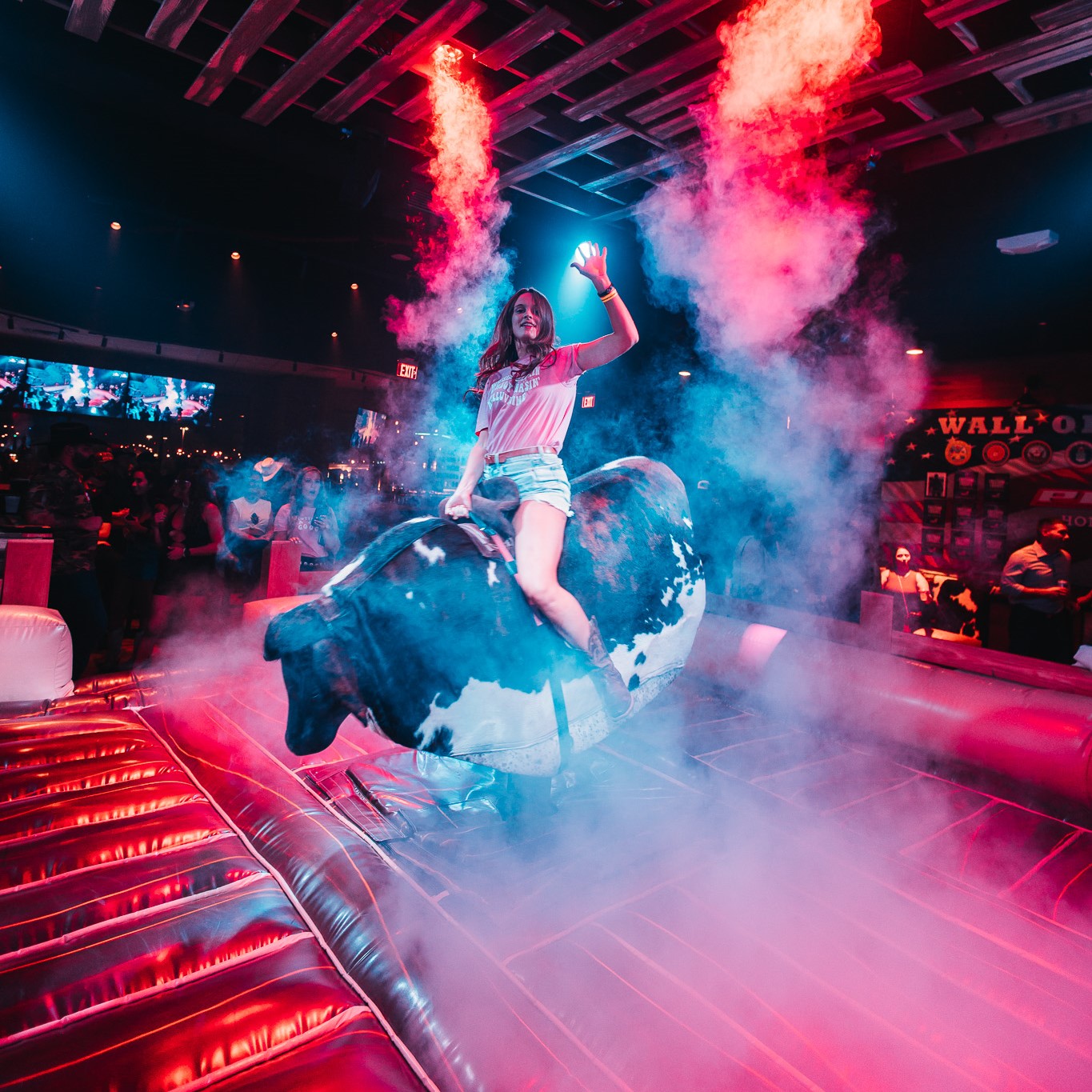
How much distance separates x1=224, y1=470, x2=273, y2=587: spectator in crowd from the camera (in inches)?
196

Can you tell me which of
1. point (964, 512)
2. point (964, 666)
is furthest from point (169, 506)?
point (964, 512)

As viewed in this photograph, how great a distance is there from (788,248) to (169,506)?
17.2ft

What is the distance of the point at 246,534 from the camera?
5.02m

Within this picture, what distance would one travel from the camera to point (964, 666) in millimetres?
3162

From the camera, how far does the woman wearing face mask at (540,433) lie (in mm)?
1949

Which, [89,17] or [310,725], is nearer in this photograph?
[310,725]

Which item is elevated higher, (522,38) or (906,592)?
(522,38)

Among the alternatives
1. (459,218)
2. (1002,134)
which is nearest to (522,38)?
(459,218)

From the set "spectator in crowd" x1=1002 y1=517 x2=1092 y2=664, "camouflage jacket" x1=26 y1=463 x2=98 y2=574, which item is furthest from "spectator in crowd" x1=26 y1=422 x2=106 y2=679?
"spectator in crowd" x1=1002 y1=517 x2=1092 y2=664

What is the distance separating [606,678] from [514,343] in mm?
1266

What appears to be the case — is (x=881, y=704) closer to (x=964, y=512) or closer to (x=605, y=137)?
(x=605, y=137)

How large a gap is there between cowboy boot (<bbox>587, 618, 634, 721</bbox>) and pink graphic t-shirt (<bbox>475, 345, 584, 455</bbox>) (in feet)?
2.23

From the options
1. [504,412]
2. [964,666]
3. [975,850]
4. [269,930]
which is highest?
[504,412]

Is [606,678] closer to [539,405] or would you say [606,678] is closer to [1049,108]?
[539,405]
